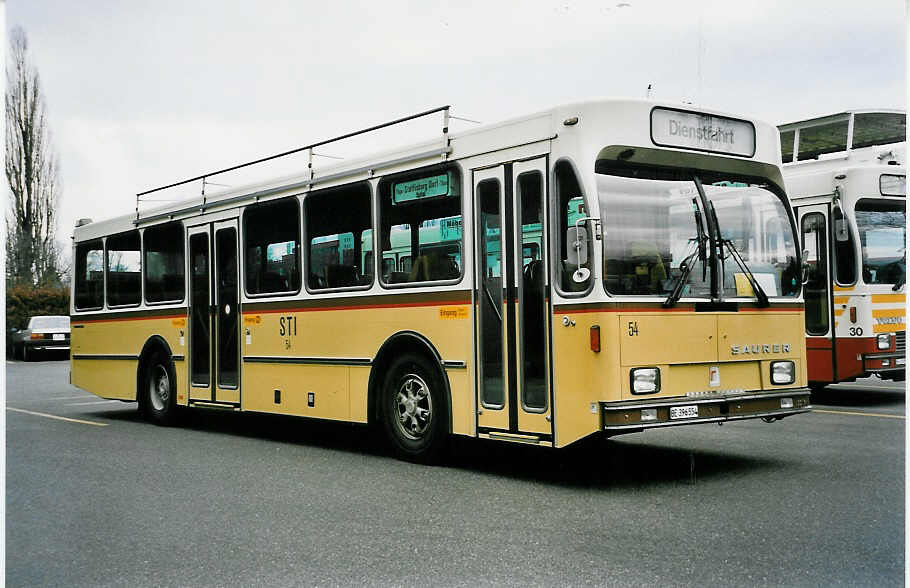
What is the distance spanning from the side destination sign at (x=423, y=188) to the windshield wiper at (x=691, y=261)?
2.12 meters

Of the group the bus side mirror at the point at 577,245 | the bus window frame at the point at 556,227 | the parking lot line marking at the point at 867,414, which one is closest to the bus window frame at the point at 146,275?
the bus window frame at the point at 556,227

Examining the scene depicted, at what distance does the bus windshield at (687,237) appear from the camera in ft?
24.3

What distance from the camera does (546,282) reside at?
302 inches

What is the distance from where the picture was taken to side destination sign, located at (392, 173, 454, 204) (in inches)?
343

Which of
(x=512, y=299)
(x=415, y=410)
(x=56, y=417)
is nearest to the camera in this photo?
(x=512, y=299)

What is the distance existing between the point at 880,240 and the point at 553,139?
7195mm

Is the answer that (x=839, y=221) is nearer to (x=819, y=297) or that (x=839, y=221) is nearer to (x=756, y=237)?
(x=819, y=297)

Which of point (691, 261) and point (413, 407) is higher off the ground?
point (691, 261)

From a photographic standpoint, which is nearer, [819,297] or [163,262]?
[163,262]

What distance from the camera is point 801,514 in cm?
643

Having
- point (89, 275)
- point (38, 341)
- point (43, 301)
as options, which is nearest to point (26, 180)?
point (89, 275)

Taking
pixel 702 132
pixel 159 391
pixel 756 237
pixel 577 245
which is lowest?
pixel 159 391

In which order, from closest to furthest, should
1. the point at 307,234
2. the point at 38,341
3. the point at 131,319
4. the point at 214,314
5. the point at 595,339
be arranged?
the point at 595,339 < the point at 307,234 < the point at 214,314 < the point at 131,319 < the point at 38,341

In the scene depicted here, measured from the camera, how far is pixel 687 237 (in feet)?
25.4
